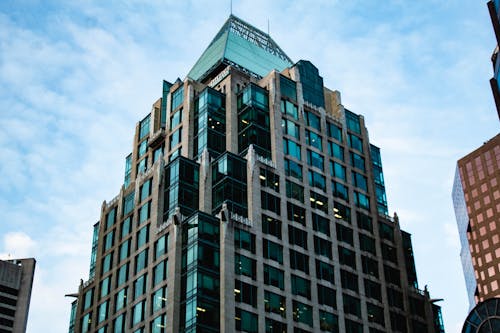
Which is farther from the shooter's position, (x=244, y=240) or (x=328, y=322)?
(x=328, y=322)

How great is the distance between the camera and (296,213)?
114m

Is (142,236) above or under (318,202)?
under

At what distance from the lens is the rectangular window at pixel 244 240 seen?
10450 cm

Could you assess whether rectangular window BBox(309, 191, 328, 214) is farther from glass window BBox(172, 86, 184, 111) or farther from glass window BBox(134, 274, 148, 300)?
glass window BBox(172, 86, 184, 111)

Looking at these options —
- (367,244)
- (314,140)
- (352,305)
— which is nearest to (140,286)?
(352,305)

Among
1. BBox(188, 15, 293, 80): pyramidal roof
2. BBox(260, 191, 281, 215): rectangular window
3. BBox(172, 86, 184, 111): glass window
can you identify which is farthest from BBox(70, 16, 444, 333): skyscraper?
BBox(188, 15, 293, 80): pyramidal roof

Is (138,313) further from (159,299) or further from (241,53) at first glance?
(241,53)

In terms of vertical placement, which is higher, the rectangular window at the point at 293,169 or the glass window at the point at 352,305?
the rectangular window at the point at 293,169

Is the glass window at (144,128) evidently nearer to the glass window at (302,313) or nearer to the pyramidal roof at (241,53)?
the pyramidal roof at (241,53)

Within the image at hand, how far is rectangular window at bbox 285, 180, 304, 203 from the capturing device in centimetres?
11562

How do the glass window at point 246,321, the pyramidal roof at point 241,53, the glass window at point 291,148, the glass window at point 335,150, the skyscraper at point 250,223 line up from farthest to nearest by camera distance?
the pyramidal roof at point 241,53, the glass window at point 335,150, the glass window at point 291,148, the skyscraper at point 250,223, the glass window at point 246,321

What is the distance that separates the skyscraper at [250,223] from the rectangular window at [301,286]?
0.90 ft

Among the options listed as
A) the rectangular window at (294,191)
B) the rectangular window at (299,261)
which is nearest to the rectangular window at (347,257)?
the rectangular window at (299,261)

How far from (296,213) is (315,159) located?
474 inches
